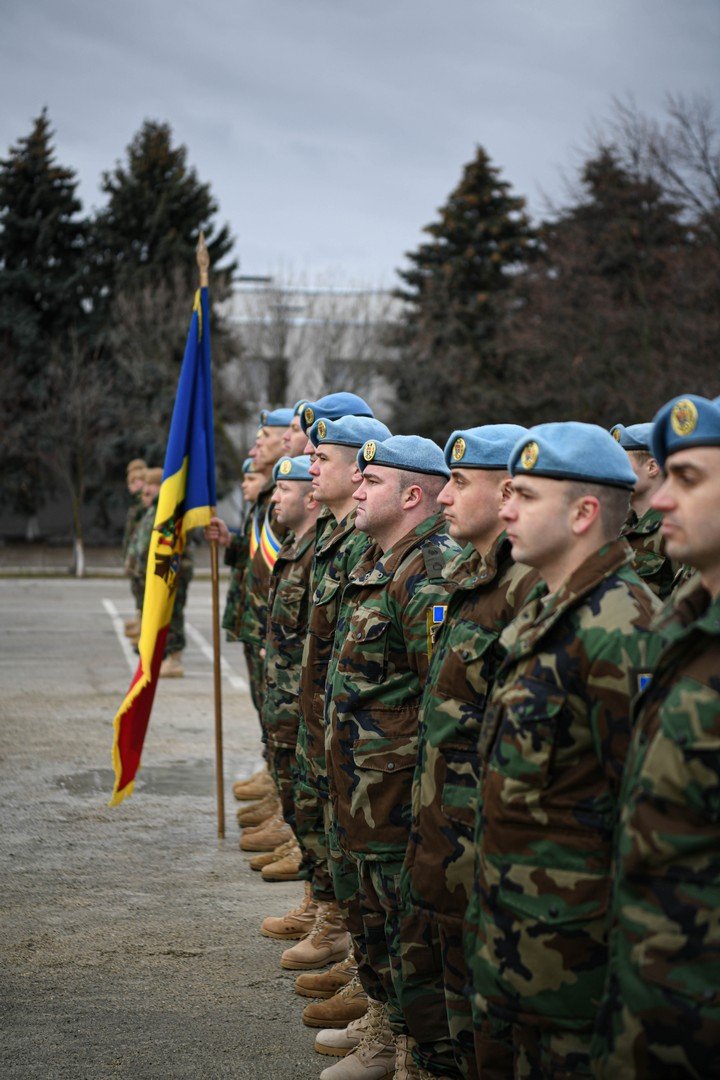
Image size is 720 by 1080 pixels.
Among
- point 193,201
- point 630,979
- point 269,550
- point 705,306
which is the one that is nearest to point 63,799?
point 269,550

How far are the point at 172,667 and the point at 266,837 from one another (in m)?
7.35

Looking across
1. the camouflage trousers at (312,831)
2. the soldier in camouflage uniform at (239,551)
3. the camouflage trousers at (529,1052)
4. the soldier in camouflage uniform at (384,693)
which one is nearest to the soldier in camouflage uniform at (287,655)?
the camouflage trousers at (312,831)

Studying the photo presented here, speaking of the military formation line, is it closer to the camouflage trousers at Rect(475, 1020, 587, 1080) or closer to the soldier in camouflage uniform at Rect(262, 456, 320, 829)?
the camouflage trousers at Rect(475, 1020, 587, 1080)

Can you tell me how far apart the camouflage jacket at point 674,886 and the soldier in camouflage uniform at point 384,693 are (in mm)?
1604

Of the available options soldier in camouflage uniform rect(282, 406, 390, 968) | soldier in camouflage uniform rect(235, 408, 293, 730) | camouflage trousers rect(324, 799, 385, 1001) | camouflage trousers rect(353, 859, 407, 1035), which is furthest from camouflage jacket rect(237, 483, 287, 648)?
camouflage trousers rect(353, 859, 407, 1035)

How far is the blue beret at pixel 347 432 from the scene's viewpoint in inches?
221

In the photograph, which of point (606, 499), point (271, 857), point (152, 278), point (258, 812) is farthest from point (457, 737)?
point (152, 278)

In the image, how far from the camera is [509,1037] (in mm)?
3092

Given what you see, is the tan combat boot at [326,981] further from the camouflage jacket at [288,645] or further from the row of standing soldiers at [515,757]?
the camouflage jacket at [288,645]

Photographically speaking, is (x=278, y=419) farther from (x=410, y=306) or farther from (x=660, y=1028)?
(x=410, y=306)

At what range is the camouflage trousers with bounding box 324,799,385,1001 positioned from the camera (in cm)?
459

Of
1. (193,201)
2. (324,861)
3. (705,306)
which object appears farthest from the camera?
(193,201)

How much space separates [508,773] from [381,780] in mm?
1341

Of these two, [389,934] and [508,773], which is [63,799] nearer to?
[389,934]
